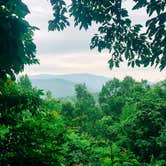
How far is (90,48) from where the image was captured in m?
6.68

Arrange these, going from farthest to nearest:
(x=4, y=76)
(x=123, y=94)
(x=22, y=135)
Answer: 1. (x=123, y=94)
2. (x=22, y=135)
3. (x=4, y=76)

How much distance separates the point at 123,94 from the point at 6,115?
55351mm

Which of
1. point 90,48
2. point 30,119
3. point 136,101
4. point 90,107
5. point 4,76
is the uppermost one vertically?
point 90,48

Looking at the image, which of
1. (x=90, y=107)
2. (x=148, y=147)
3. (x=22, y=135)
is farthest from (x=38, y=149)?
(x=90, y=107)

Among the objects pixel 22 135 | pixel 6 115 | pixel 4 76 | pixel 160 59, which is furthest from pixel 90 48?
pixel 22 135

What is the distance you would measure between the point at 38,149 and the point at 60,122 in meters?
1.17

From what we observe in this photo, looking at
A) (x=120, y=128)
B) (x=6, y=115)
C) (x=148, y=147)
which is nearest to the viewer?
(x=6, y=115)

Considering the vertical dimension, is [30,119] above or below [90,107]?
above

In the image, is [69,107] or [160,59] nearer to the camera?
[160,59]

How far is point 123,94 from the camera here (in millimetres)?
63375

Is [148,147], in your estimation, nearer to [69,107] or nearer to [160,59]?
[160,59]

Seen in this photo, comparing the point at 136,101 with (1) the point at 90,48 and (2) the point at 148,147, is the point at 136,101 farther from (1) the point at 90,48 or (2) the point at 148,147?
(1) the point at 90,48

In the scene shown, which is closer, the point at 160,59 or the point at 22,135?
the point at 160,59

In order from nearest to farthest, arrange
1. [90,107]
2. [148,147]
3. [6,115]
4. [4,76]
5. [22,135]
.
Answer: [4,76] → [6,115] → [22,135] → [148,147] → [90,107]
